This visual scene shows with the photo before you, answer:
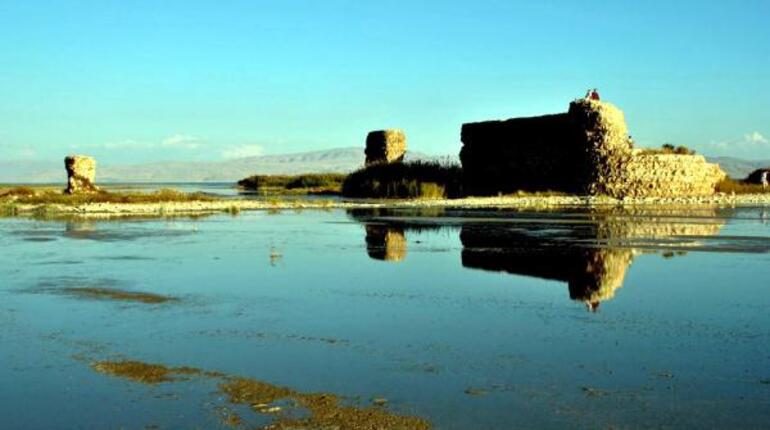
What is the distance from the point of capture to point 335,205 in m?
32.5

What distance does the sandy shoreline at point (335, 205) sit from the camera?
26.8 meters

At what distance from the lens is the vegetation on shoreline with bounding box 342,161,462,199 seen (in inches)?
1543

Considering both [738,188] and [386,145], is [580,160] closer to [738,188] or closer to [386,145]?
[738,188]

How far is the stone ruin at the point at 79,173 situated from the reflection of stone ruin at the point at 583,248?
69.5 ft

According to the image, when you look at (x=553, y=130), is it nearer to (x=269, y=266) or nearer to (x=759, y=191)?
(x=759, y=191)

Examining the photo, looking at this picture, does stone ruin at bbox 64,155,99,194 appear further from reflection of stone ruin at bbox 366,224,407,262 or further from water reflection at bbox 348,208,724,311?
reflection of stone ruin at bbox 366,224,407,262

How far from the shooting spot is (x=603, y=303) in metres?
8.72

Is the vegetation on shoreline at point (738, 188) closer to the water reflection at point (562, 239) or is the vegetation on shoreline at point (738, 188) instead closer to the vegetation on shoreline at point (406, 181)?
the vegetation on shoreline at point (406, 181)

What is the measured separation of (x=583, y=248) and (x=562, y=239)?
193cm

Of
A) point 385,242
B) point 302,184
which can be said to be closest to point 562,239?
point 385,242

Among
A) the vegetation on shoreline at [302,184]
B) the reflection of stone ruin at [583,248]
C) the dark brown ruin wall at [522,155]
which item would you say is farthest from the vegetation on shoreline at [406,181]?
the reflection of stone ruin at [583,248]

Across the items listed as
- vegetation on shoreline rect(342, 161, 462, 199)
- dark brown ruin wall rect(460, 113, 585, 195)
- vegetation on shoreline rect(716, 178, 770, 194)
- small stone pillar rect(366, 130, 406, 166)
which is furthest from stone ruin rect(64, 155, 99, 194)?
vegetation on shoreline rect(716, 178, 770, 194)

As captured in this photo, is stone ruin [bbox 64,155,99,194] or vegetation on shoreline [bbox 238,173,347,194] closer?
stone ruin [bbox 64,155,99,194]

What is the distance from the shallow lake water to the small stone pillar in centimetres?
3560
